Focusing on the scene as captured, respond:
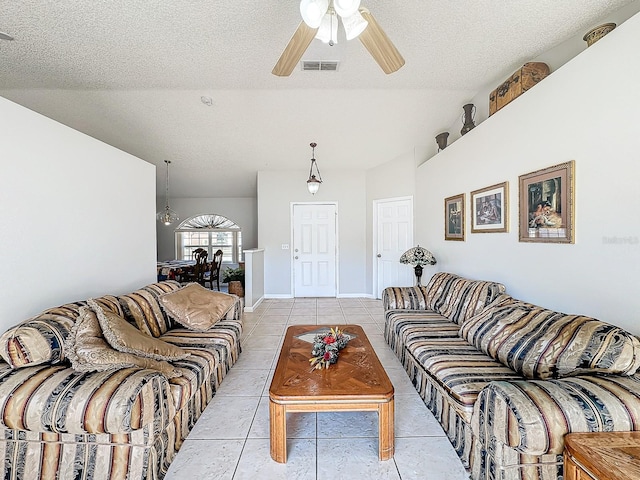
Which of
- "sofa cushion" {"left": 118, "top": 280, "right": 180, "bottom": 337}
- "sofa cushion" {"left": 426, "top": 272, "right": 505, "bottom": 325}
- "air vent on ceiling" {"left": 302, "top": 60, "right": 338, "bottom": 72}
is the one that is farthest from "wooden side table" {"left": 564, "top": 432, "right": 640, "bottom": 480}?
"air vent on ceiling" {"left": 302, "top": 60, "right": 338, "bottom": 72}

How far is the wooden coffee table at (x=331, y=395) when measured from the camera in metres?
1.62

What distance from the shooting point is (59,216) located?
7.35ft

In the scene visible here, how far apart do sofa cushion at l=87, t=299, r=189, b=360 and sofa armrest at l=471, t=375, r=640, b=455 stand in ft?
6.06

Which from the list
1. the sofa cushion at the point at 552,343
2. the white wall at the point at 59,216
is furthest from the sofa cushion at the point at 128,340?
the sofa cushion at the point at 552,343

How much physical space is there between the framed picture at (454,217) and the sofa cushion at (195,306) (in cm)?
274

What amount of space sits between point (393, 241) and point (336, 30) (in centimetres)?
406

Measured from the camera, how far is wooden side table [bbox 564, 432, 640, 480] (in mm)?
949

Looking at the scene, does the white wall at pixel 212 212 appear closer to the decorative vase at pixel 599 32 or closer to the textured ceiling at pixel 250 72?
the textured ceiling at pixel 250 72

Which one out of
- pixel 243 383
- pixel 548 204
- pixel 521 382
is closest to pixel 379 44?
pixel 548 204

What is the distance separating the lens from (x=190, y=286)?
3000 millimetres

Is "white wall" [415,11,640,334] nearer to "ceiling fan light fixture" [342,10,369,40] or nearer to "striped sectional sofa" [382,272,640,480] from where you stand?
"striped sectional sofa" [382,272,640,480]

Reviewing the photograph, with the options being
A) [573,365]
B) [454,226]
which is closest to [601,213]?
[573,365]

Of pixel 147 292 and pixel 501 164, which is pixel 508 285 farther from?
pixel 147 292

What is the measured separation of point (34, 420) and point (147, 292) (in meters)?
1.39
